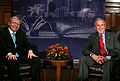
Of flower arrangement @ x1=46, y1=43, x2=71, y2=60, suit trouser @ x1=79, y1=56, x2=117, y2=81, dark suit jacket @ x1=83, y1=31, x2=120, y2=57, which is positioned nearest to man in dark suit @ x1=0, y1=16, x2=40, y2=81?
flower arrangement @ x1=46, y1=43, x2=71, y2=60

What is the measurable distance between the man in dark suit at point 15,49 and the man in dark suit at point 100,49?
73cm

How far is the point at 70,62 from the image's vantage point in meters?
2.79

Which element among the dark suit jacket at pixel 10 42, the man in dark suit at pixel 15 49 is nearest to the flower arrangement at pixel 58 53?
the man in dark suit at pixel 15 49

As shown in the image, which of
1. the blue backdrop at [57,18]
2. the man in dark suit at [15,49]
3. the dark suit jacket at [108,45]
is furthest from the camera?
the blue backdrop at [57,18]

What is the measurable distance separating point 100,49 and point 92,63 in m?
0.37

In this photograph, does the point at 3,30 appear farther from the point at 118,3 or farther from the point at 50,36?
the point at 118,3

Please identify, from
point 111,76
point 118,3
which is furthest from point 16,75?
point 118,3

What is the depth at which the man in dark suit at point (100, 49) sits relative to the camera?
92.7 inches

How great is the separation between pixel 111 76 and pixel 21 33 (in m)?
1.69

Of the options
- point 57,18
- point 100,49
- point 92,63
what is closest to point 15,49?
point 92,63

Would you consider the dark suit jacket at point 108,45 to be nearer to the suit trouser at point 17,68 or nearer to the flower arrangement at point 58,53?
the flower arrangement at point 58,53

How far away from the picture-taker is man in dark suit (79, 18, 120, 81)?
2355 millimetres

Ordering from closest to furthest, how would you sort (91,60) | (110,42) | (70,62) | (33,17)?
1. (91,60)
2. (110,42)
3. (70,62)
4. (33,17)

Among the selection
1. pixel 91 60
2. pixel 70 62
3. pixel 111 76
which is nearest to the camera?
pixel 111 76
